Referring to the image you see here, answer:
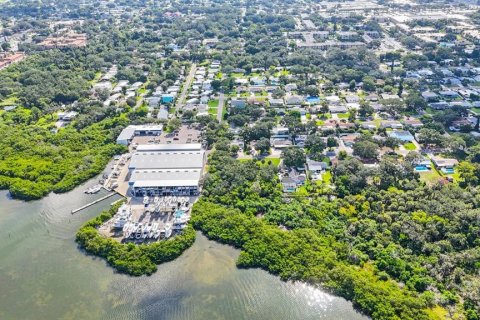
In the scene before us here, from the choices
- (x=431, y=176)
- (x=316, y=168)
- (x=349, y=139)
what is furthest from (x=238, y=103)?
(x=431, y=176)

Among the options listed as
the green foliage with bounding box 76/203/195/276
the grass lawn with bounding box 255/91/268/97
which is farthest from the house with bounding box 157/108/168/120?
the green foliage with bounding box 76/203/195/276

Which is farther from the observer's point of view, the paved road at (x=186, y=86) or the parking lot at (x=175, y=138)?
the paved road at (x=186, y=86)

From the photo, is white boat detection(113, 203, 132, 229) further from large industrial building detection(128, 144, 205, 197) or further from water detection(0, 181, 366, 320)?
water detection(0, 181, 366, 320)

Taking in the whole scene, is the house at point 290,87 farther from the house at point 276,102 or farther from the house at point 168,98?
the house at point 168,98

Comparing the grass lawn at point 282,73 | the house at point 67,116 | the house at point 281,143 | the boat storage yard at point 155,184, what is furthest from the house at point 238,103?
the house at point 67,116

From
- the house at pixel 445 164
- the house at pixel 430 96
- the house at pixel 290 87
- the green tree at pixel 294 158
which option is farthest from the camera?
the house at pixel 290 87

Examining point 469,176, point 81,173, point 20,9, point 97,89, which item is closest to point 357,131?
point 469,176

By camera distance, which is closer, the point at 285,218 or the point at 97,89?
the point at 285,218

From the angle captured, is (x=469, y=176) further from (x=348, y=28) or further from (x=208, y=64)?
(x=348, y=28)
